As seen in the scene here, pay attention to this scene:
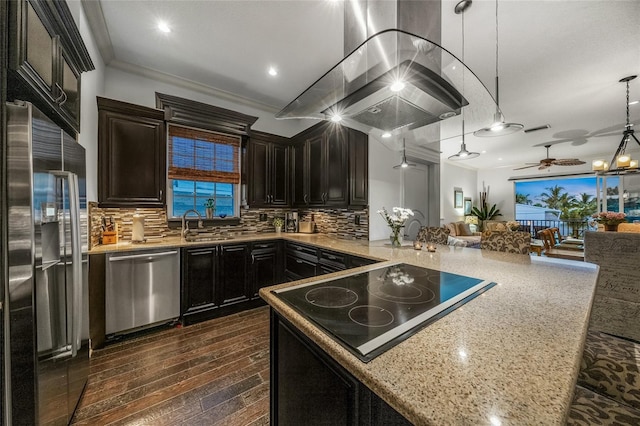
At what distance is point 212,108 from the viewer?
298cm

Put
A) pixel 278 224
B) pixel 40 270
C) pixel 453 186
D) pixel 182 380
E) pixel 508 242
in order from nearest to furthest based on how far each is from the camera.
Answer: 1. pixel 40 270
2. pixel 182 380
3. pixel 508 242
4. pixel 278 224
5. pixel 453 186

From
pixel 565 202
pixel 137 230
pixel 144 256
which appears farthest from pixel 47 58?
pixel 565 202

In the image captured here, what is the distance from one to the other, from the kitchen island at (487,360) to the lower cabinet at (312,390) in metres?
0.04

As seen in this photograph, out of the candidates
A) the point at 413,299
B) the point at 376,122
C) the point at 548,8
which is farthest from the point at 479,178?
the point at 413,299

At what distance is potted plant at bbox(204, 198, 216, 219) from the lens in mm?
3362

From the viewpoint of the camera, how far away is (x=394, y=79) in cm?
111

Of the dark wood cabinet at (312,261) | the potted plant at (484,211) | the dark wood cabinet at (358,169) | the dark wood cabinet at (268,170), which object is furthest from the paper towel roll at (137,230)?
the potted plant at (484,211)

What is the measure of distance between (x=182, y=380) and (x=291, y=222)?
257 centimetres

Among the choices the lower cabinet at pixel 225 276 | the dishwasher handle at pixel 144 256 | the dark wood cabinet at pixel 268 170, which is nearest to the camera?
the dishwasher handle at pixel 144 256

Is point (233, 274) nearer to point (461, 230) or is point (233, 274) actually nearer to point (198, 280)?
point (198, 280)

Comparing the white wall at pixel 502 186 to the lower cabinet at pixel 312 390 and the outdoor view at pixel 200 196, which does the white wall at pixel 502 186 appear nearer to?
the outdoor view at pixel 200 196

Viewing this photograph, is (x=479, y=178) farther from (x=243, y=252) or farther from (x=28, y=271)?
(x=28, y=271)

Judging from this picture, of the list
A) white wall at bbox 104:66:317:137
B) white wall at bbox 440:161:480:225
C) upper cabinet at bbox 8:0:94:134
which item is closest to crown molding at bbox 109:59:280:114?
white wall at bbox 104:66:317:137

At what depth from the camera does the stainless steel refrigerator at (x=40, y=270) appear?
0.95 m
